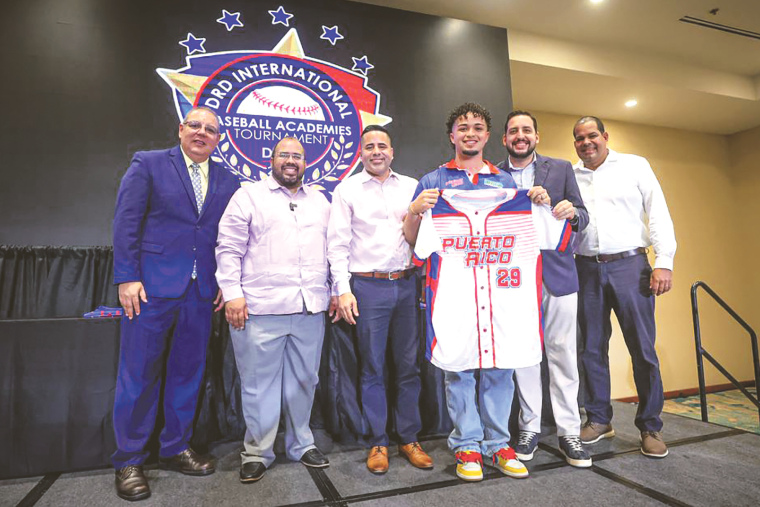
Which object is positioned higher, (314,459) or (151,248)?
(151,248)

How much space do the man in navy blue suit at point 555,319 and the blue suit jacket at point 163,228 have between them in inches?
69.0

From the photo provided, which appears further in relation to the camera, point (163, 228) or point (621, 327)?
point (621, 327)

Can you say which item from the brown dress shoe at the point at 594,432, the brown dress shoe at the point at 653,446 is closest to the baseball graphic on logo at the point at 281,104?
the brown dress shoe at the point at 594,432

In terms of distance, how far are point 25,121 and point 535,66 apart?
4.83m

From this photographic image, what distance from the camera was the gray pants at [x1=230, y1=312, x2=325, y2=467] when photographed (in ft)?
7.41

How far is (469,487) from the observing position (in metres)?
2.03

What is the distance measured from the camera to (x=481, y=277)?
2145 mm

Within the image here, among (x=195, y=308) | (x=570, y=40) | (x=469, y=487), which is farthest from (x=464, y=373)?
(x=570, y=40)

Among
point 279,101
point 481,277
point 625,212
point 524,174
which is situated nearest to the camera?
point 481,277

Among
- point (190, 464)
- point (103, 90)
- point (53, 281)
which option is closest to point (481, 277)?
point (190, 464)

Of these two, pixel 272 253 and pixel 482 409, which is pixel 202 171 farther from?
pixel 482 409

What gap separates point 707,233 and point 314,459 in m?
7.41

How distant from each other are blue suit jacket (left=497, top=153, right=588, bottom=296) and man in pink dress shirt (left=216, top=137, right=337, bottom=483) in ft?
3.93

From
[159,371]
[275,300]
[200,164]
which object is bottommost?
[159,371]
